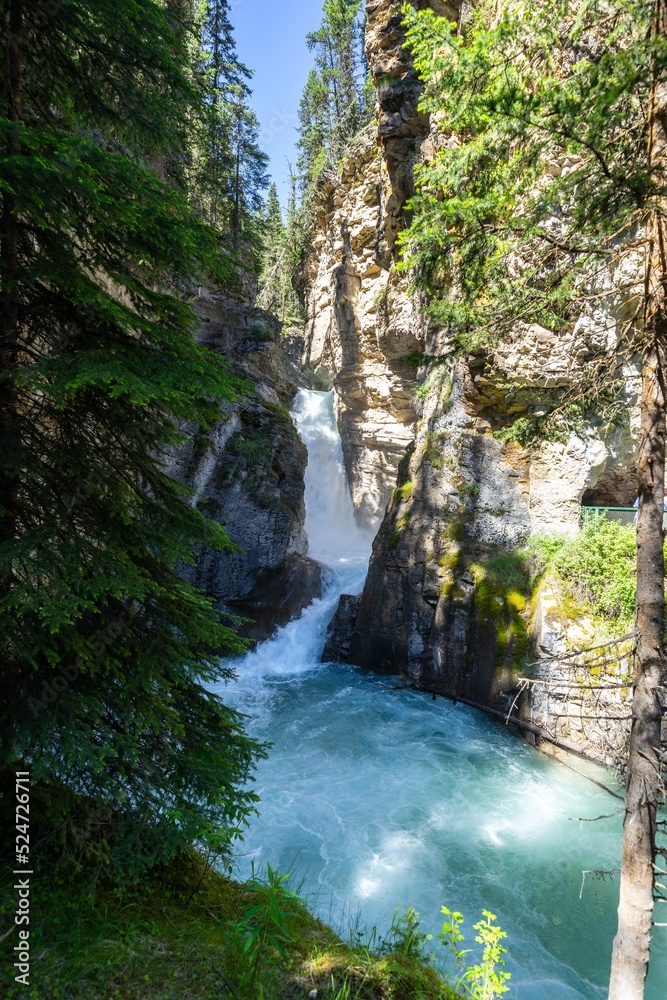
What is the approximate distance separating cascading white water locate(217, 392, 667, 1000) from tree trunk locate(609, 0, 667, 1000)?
6.63 feet

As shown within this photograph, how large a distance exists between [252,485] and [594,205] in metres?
14.2

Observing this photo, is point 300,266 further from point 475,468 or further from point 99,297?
point 99,297

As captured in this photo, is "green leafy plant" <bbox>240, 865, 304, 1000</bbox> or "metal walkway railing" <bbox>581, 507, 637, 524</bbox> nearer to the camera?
"green leafy plant" <bbox>240, 865, 304, 1000</bbox>

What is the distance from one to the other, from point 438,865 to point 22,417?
320 inches

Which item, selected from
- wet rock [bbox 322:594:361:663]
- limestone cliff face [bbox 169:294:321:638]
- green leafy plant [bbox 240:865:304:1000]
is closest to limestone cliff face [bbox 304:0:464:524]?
limestone cliff face [bbox 169:294:321:638]

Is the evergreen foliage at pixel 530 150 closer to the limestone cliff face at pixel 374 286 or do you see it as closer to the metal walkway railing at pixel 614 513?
the metal walkway railing at pixel 614 513

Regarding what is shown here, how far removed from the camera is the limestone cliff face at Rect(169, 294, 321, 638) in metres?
16.6

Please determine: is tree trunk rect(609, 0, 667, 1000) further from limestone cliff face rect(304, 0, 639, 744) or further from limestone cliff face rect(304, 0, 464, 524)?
limestone cliff face rect(304, 0, 464, 524)

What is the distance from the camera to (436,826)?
26.5 ft

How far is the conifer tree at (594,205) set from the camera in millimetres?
3920

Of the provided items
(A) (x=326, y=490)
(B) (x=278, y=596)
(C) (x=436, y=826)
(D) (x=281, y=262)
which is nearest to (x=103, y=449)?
(C) (x=436, y=826)

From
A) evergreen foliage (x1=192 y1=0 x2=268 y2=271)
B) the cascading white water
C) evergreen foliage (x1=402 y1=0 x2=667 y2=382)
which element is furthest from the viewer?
evergreen foliage (x1=192 y1=0 x2=268 y2=271)

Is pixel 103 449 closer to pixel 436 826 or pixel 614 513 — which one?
pixel 436 826

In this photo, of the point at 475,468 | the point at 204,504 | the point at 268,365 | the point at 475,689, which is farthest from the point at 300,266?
the point at 475,689
